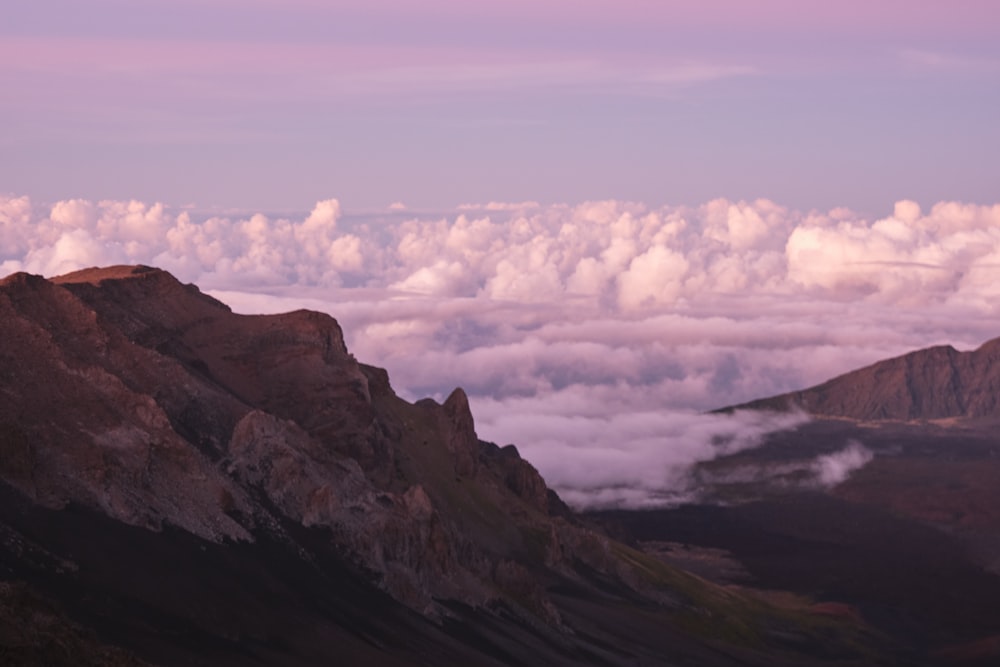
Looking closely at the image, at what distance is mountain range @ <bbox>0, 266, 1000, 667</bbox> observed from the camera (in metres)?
85.9

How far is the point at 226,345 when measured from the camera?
14838 cm

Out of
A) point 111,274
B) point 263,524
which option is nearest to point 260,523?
point 263,524

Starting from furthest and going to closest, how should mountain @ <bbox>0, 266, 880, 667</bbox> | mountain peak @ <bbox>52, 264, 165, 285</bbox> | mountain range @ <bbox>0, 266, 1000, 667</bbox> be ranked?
mountain peak @ <bbox>52, 264, 165, 285</bbox> < mountain range @ <bbox>0, 266, 1000, 667</bbox> < mountain @ <bbox>0, 266, 880, 667</bbox>

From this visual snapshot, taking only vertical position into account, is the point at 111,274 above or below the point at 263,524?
above

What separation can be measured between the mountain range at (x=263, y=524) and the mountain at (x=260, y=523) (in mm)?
226

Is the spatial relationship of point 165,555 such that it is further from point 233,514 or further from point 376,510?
point 376,510

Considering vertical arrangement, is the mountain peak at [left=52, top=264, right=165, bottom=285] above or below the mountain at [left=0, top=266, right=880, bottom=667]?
above

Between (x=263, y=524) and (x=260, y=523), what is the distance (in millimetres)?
417

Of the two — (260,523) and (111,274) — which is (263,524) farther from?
(111,274)

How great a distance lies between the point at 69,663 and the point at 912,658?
147552 mm

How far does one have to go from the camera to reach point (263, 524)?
110 meters

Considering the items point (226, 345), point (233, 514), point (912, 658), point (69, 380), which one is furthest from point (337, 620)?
point (912, 658)

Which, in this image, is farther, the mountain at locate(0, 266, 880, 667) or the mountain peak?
the mountain peak

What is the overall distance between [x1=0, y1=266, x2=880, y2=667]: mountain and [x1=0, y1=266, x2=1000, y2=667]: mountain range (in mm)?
226
